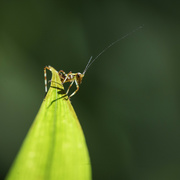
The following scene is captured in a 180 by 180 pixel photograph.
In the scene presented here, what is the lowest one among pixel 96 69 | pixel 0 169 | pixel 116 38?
pixel 0 169

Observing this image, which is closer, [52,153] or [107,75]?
[52,153]

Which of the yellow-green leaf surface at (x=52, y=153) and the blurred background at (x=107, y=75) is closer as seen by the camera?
the yellow-green leaf surface at (x=52, y=153)

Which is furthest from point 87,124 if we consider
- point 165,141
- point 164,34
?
point 164,34

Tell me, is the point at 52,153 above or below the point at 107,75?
below

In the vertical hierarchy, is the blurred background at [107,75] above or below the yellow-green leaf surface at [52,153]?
above

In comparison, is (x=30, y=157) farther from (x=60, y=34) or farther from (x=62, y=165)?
(x=60, y=34)
